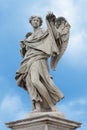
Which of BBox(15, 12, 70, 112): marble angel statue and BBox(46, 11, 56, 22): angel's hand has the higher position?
BBox(46, 11, 56, 22): angel's hand

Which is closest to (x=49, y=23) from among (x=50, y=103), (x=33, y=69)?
(x=33, y=69)

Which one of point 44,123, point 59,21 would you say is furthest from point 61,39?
point 44,123

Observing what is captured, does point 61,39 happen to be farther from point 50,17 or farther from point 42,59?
point 42,59

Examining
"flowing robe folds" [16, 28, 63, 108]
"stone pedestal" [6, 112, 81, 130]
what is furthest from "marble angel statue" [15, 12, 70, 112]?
"stone pedestal" [6, 112, 81, 130]

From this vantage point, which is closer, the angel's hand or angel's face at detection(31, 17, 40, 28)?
the angel's hand

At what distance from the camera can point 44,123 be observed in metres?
12.9

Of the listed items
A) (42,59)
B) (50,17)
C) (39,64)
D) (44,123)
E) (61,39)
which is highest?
(50,17)

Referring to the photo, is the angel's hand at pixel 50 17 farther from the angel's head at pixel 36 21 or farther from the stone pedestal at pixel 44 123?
the stone pedestal at pixel 44 123

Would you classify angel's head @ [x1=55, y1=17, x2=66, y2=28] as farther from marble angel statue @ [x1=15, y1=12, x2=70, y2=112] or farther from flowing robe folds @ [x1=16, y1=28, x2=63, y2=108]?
flowing robe folds @ [x1=16, y1=28, x2=63, y2=108]

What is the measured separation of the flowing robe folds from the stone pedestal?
0.68 meters

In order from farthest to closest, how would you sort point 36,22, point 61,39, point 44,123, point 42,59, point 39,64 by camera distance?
point 36,22, point 61,39, point 42,59, point 39,64, point 44,123

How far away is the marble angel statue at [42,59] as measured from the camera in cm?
1361

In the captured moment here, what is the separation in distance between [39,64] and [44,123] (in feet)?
6.25

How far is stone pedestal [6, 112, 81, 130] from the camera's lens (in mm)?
12875
